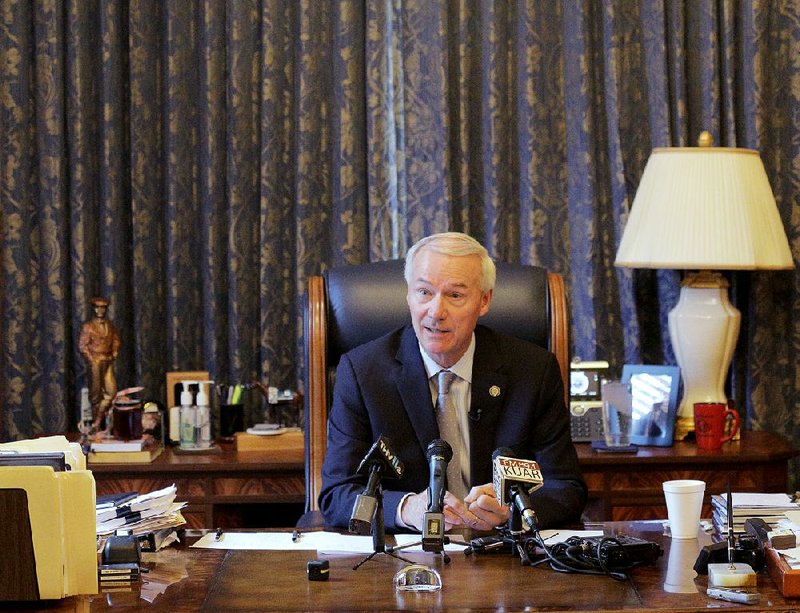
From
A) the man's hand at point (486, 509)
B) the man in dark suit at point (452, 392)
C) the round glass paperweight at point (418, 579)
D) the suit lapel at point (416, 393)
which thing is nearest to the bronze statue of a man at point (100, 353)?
the man in dark suit at point (452, 392)

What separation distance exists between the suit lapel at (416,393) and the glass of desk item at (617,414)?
95 cm

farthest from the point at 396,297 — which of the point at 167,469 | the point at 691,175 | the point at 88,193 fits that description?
the point at 88,193

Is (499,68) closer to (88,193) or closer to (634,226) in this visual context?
(634,226)

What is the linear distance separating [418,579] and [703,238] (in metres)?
1.91

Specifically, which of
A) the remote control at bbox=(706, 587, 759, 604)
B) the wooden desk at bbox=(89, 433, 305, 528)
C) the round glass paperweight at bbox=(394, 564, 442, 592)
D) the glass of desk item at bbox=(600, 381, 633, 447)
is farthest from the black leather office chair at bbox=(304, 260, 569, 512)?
the remote control at bbox=(706, 587, 759, 604)

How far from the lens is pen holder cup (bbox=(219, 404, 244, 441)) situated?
3.73 m

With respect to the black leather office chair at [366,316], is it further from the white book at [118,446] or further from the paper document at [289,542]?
the white book at [118,446]

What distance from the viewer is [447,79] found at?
383 centimetres

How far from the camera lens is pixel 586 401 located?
358cm

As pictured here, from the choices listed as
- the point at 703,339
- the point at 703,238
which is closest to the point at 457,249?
the point at 703,238

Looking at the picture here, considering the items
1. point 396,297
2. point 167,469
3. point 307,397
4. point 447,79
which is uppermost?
point 447,79

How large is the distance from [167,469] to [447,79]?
1514 mm

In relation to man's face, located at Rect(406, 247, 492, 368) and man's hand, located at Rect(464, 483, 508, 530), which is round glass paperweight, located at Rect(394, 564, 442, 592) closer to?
man's hand, located at Rect(464, 483, 508, 530)

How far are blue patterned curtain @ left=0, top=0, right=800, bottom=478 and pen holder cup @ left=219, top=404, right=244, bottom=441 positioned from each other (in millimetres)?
178
